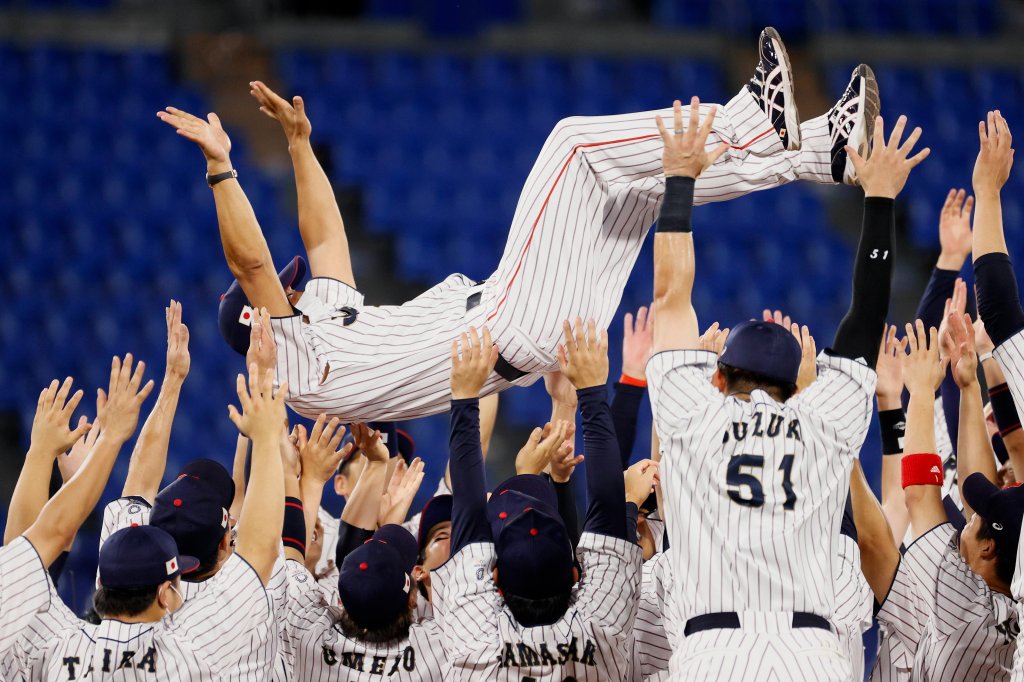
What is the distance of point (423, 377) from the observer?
445cm

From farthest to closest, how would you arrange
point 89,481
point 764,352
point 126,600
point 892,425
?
1. point 892,425
2. point 89,481
3. point 126,600
4. point 764,352

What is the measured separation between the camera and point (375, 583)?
3846 mm

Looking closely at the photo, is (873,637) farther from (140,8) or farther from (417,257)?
(140,8)

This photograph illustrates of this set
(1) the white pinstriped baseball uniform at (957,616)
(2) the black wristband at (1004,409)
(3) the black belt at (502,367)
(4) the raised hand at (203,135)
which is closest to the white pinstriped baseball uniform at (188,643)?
(3) the black belt at (502,367)

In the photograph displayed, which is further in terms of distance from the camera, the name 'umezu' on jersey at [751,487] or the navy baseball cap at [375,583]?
the navy baseball cap at [375,583]

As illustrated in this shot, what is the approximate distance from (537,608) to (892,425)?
5.99 ft

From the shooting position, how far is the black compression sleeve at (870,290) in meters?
3.54

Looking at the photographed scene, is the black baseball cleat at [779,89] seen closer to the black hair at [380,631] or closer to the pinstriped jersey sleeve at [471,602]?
the pinstriped jersey sleeve at [471,602]

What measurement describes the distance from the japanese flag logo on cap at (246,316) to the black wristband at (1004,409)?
110 inches

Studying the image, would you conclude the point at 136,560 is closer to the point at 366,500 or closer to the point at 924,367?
the point at 366,500

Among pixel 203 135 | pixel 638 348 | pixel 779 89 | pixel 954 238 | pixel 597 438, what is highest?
pixel 779 89

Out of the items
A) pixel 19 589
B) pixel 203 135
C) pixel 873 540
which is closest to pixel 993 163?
pixel 873 540

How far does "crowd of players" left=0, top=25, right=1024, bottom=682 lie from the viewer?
3.31 m

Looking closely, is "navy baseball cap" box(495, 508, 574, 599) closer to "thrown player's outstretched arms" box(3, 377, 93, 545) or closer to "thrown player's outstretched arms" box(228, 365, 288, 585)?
"thrown player's outstretched arms" box(228, 365, 288, 585)
